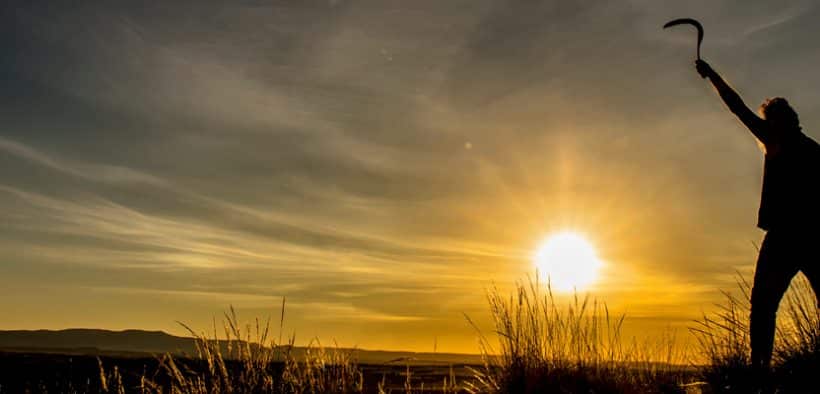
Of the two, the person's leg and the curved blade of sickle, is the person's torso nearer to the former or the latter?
the person's leg

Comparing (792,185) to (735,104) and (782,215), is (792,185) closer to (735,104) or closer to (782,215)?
(782,215)

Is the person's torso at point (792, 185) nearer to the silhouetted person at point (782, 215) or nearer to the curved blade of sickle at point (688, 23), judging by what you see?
the silhouetted person at point (782, 215)

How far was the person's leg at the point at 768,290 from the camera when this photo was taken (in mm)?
4715

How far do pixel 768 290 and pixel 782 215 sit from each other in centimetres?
55

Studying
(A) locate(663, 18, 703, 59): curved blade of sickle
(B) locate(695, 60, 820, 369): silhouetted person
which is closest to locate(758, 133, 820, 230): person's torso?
(B) locate(695, 60, 820, 369): silhouetted person

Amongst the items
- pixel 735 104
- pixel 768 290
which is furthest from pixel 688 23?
pixel 768 290

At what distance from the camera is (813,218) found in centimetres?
459

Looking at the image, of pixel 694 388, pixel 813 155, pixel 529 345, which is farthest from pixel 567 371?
pixel 813 155

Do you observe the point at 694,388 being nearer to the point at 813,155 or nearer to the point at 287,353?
the point at 813,155

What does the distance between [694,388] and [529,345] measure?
5.52 feet

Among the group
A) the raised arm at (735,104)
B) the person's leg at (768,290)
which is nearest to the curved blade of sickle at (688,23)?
the raised arm at (735,104)

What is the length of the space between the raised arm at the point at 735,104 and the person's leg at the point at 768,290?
746mm

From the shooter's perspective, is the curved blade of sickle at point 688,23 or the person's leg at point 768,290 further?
the curved blade of sickle at point 688,23

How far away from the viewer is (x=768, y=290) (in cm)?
475
